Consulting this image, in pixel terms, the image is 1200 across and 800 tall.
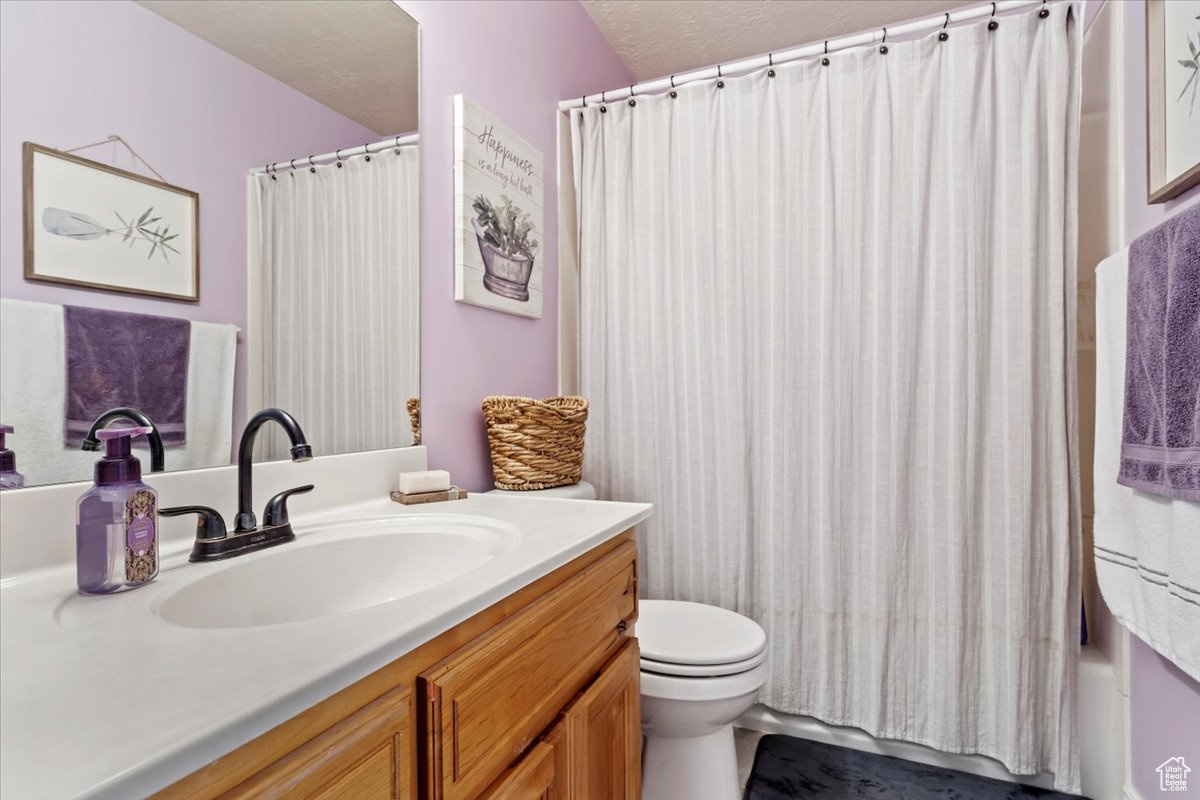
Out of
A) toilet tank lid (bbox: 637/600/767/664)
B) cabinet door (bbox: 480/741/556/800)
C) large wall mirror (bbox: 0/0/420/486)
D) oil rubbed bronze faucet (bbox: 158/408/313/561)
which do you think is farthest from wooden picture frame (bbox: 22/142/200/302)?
toilet tank lid (bbox: 637/600/767/664)

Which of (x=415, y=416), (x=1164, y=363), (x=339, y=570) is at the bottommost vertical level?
(x=339, y=570)

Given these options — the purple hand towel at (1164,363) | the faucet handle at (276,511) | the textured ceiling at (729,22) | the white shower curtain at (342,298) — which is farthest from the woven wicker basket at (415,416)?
the textured ceiling at (729,22)

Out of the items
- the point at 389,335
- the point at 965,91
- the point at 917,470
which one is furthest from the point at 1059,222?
the point at 389,335

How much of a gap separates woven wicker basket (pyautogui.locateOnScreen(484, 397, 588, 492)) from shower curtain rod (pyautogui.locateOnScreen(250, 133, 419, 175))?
0.66 metres

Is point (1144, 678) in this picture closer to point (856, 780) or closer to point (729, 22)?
point (856, 780)

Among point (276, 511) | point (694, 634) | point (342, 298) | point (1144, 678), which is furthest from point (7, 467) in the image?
point (1144, 678)

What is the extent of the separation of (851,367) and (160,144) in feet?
5.51

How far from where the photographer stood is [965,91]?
1599 millimetres

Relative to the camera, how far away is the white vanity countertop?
35 cm

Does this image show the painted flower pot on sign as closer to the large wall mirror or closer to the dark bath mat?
the large wall mirror

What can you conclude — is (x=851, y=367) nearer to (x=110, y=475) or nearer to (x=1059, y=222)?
(x=1059, y=222)

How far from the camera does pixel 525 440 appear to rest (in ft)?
5.01

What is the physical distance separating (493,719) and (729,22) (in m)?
2.39

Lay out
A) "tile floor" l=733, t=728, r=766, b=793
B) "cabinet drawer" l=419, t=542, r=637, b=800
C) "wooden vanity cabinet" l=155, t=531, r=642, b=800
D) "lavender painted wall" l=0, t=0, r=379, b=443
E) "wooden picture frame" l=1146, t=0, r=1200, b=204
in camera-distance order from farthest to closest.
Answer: "tile floor" l=733, t=728, r=766, b=793
"wooden picture frame" l=1146, t=0, r=1200, b=204
"lavender painted wall" l=0, t=0, r=379, b=443
"cabinet drawer" l=419, t=542, r=637, b=800
"wooden vanity cabinet" l=155, t=531, r=642, b=800
